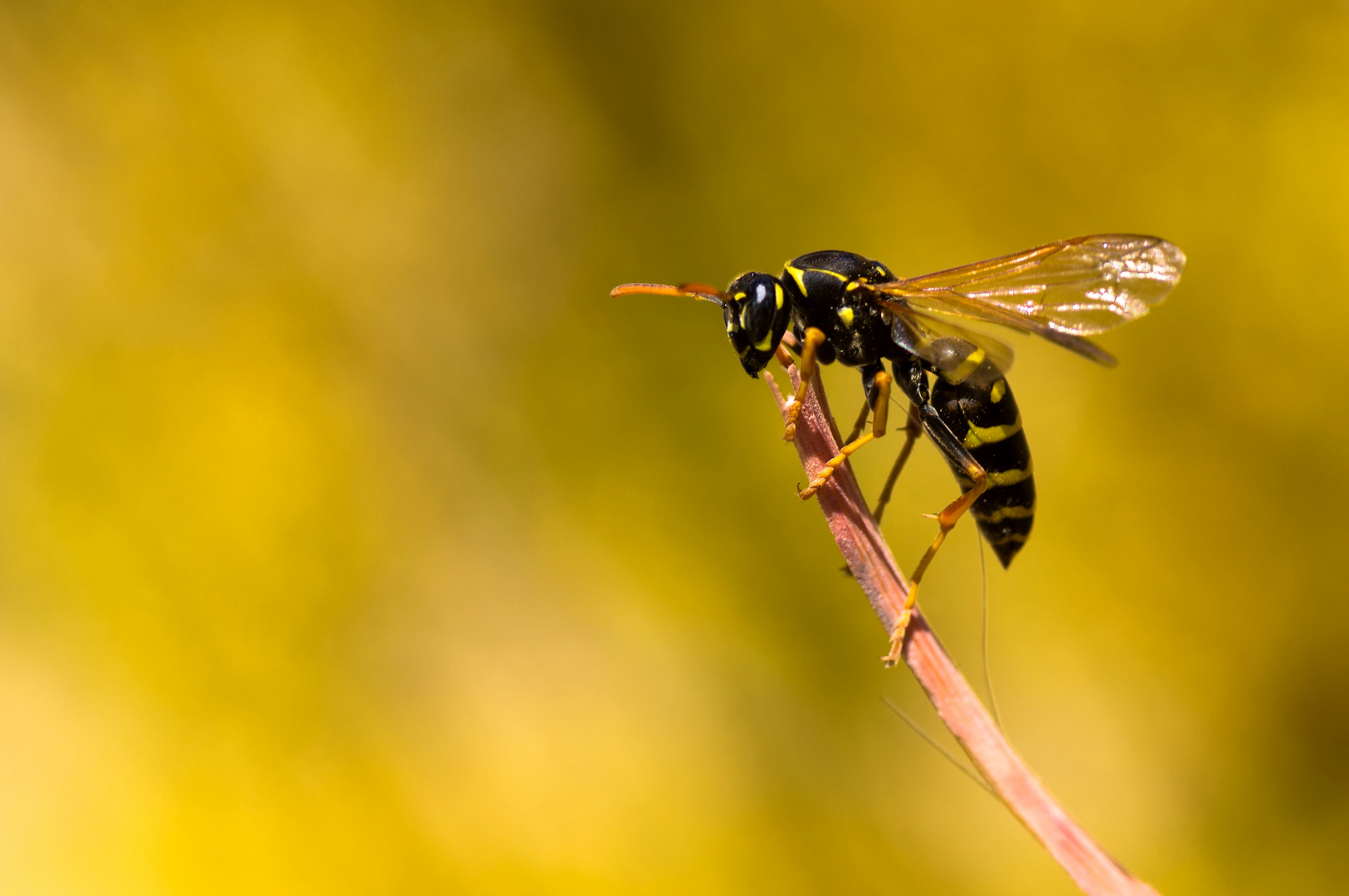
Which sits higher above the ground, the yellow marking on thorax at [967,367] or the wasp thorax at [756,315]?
the wasp thorax at [756,315]

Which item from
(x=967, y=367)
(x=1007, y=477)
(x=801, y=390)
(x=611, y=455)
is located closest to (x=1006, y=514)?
(x=1007, y=477)

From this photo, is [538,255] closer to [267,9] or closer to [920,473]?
[267,9]

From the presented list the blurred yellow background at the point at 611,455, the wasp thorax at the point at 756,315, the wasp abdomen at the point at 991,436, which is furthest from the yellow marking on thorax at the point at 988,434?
the blurred yellow background at the point at 611,455

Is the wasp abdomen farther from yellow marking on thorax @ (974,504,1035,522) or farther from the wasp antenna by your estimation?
the wasp antenna

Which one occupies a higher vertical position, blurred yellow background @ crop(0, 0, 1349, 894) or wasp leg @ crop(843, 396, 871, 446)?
blurred yellow background @ crop(0, 0, 1349, 894)

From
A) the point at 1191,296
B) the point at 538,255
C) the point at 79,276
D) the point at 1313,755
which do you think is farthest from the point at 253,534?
the point at 1313,755

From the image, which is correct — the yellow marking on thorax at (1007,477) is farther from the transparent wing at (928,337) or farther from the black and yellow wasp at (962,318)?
the transparent wing at (928,337)

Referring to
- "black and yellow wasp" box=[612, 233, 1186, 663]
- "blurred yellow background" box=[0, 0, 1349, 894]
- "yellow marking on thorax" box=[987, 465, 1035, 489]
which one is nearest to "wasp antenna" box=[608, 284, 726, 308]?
"black and yellow wasp" box=[612, 233, 1186, 663]
